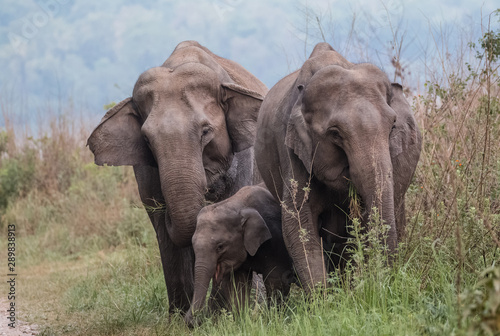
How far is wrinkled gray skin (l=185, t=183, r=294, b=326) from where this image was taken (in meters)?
6.43

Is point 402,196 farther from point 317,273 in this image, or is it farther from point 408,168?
point 317,273

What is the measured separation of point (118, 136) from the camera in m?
7.80

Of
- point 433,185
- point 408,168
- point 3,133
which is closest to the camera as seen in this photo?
point 408,168

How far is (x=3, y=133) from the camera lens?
2106 centimetres

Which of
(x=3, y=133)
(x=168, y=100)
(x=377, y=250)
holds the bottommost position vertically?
(x=377, y=250)

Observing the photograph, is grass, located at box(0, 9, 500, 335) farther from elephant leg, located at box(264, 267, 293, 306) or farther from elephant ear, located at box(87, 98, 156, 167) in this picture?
elephant ear, located at box(87, 98, 156, 167)

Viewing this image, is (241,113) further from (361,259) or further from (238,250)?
(361,259)

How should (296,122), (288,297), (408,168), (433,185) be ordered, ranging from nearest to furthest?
1. (296,122)
2. (408,168)
3. (288,297)
4. (433,185)

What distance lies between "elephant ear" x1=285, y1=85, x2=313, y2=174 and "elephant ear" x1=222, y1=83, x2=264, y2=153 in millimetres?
1879

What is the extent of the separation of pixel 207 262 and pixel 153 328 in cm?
106

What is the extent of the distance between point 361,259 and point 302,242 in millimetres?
716

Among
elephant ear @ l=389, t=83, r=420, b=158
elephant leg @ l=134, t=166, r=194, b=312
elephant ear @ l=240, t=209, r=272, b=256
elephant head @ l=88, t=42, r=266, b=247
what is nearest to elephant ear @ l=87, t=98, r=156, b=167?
elephant head @ l=88, t=42, r=266, b=247

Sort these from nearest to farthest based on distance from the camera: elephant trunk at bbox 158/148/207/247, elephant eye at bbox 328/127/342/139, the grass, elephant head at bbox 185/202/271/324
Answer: the grass < elephant eye at bbox 328/127/342/139 < elephant head at bbox 185/202/271/324 < elephant trunk at bbox 158/148/207/247

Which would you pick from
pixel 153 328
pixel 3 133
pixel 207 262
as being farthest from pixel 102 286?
pixel 3 133
